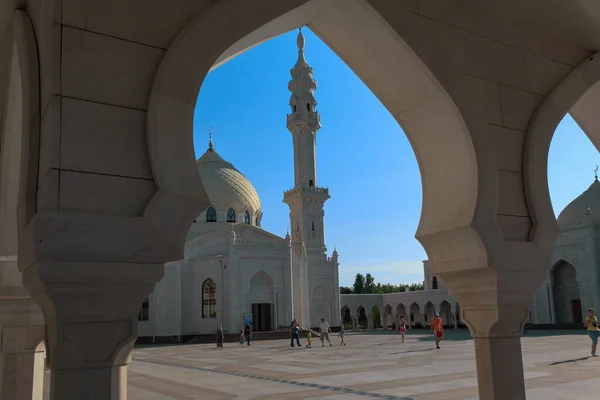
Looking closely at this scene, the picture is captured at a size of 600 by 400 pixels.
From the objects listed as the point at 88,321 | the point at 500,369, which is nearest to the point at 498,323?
the point at 500,369

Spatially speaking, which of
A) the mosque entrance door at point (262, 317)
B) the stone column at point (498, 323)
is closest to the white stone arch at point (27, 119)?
the stone column at point (498, 323)

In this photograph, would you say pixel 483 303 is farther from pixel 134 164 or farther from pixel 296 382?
pixel 296 382

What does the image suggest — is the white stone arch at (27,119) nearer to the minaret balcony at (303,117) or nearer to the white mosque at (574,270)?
the white mosque at (574,270)

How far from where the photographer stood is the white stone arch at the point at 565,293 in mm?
33438

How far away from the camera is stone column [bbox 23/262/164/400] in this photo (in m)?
2.65

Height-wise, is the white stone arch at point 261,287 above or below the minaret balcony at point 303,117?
below

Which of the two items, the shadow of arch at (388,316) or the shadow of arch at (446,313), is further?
the shadow of arch at (388,316)

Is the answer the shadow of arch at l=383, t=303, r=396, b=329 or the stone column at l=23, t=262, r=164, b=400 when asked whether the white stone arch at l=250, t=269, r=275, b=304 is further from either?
the stone column at l=23, t=262, r=164, b=400

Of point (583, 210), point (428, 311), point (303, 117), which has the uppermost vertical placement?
point (303, 117)

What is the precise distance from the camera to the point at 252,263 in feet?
107

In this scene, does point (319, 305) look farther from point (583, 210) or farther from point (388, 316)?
point (583, 210)

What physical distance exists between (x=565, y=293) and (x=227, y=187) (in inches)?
865

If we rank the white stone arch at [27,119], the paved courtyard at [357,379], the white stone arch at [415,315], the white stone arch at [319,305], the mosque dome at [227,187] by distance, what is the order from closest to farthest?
the white stone arch at [27,119]
the paved courtyard at [357,379]
the white stone arch at [319,305]
the mosque dome at [227,187]
the white stone arch at [415,315]

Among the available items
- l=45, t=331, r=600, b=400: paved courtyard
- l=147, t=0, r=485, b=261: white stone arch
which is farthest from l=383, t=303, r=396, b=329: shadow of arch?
l=147, t=0, r=485, b=261: white stone arch
